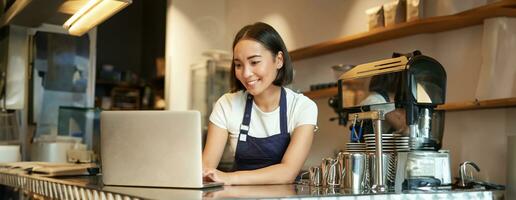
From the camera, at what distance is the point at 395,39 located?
335cm

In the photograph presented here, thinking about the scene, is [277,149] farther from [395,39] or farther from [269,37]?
[395,39]

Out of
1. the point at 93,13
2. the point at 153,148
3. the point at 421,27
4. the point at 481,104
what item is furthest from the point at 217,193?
the point at 421,27

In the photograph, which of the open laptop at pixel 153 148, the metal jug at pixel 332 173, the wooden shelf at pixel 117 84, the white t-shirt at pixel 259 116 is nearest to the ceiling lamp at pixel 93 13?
the white t-shirt at pixel 259 116

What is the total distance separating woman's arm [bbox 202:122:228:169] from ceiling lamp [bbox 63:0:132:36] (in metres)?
0.80

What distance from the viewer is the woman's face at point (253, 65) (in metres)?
1.73

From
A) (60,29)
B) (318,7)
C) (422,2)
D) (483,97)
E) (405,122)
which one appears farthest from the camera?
(318,7)

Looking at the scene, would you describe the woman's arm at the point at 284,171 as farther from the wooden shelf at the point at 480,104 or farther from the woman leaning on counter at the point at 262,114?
the wooden shelf at the point at 480,104

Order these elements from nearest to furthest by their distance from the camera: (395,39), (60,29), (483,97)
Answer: (483,97) < (395,39) < (60,29)

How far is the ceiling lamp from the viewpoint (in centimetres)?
240

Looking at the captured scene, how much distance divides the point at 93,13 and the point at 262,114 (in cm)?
118

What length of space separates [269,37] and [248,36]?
7cm

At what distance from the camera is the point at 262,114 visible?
1878mm

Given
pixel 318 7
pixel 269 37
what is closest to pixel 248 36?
pixel 269 37

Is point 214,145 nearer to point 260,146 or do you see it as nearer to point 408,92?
point 260,146
